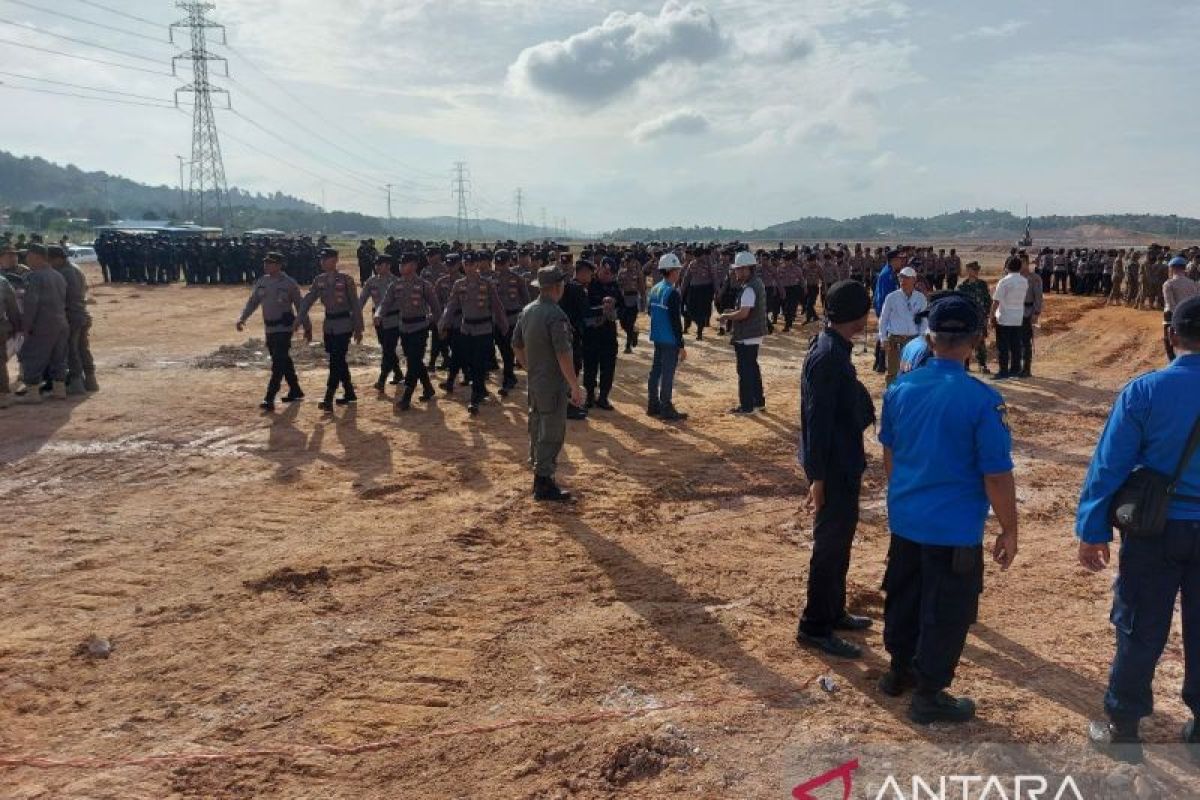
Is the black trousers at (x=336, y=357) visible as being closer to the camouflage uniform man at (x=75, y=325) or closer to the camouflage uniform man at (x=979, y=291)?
the camouflage uniform man at (x=75, y=325)

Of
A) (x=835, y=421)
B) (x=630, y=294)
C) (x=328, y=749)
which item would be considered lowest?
(x=328, y=749)

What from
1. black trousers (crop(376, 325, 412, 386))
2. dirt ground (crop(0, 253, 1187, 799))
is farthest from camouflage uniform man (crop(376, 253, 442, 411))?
dirt ground (crop(0, 253, 1187, 799))

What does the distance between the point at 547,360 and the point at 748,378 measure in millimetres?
4353

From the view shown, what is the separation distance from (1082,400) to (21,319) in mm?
14339

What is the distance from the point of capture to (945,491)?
11.4 feet

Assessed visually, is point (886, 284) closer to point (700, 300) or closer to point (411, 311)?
point (700, 300)

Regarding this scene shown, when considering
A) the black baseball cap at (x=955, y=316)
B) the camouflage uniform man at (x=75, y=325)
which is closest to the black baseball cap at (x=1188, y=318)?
the black baseball cap at (x=955, y=316)

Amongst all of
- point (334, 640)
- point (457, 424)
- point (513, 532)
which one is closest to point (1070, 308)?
point (457, 424)

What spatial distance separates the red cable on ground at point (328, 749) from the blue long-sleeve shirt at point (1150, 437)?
1.70 m

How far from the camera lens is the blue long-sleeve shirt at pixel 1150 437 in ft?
10.3

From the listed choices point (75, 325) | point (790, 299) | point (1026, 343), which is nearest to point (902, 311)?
point (1026, 343)

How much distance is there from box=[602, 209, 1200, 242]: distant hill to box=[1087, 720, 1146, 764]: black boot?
11605 centimetres

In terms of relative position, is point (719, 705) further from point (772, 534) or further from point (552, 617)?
point (772, 534)

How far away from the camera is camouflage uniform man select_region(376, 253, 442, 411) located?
34.9ft
